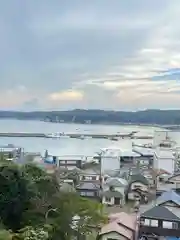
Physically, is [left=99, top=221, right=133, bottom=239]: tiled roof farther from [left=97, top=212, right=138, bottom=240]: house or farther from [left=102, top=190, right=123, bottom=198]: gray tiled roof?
[left=102, top=190, right=123, bottom=198]: gray tiled roof

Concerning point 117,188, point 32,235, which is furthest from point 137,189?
point 32,235

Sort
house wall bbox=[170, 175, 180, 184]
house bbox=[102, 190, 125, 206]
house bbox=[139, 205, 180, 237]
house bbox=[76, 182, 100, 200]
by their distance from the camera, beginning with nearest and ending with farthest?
house bbox=[139, 205, 180, 237] → house bbox=[102, 190, 125, 206] → house bbox=[76, 182, 100, 200] → house wall bbox=[170, 175, 180, 184]

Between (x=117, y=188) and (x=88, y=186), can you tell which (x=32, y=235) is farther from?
(x=117, y=188)

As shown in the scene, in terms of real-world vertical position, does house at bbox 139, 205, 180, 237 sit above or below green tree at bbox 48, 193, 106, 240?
below

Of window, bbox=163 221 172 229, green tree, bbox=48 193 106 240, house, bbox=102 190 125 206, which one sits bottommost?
house, bbox=102 190 125 206

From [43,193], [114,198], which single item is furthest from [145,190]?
[43,193]

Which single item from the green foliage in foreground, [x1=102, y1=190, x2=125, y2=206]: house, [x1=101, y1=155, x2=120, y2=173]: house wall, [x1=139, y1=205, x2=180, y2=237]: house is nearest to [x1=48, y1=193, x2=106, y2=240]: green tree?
the green foliage in foreground
